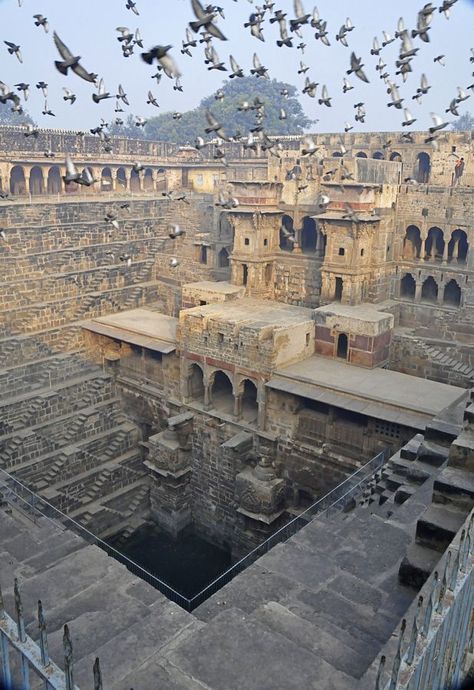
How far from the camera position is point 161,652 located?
232 inches

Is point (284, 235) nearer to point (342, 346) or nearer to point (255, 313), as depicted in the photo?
point (255, 313)

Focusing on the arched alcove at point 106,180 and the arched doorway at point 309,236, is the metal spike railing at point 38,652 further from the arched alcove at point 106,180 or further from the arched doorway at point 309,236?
the arched alcove at point 106,180

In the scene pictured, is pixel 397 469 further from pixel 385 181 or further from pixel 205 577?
pixel 385 181

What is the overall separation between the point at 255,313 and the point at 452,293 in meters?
8.13

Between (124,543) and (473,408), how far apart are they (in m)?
14.1

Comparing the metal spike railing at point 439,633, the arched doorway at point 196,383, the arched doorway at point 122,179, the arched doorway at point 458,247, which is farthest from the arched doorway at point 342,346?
the arched doorway at point 122,179

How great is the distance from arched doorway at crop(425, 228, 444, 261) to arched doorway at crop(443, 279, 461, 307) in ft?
Answer: 3.79

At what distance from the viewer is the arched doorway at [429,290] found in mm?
22484

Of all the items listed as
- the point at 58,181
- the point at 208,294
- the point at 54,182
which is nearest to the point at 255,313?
the point at 208,294

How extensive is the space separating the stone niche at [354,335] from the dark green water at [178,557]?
7.42 m

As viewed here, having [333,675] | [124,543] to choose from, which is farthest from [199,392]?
[333,675]

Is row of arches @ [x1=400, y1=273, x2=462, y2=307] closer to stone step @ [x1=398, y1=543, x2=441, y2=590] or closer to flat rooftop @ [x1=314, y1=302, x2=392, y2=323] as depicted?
flat rooftop @ [x1=314, y1=302, x2=392, y2=323]

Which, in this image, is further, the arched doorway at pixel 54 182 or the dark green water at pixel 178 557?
the arched doorway at pixel 54 182

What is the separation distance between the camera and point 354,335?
18.2m
